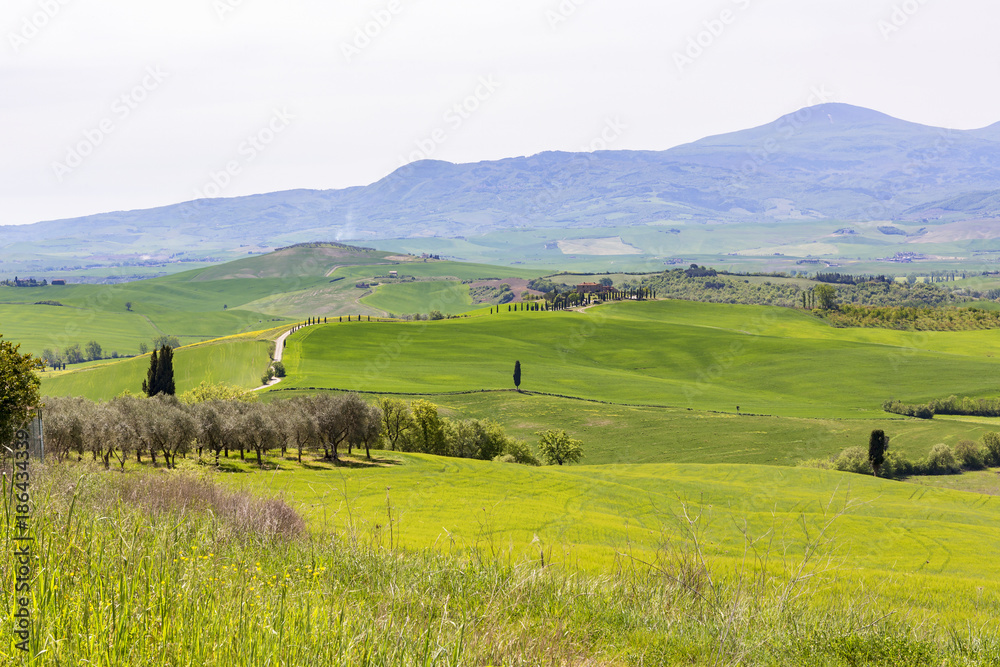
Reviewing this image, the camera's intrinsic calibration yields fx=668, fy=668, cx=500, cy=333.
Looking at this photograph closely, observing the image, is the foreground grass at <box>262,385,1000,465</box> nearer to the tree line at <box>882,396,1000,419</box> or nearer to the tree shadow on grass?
the tree line at <box>882,396,1000,419</box>

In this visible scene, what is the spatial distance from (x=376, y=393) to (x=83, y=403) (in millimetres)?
62402

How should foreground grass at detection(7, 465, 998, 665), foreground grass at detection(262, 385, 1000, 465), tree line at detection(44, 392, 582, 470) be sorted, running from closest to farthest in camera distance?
1. foreground grass at detection(7, 465, 998, 665)
2. tree line at detection(44, 392, 582, 470)
3. foreground grass at detection(262, 385, 1000, 465)

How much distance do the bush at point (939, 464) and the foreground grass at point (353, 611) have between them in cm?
9649

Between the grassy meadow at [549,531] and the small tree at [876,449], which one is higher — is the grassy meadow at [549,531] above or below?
above

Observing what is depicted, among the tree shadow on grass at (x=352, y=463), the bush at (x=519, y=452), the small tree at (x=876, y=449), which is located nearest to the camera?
the tree shadow on grass at (x=352, y=463)

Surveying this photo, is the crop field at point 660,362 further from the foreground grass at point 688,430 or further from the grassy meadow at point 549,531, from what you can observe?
the foreground grass at point 688,430

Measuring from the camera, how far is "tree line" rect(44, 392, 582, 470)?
51.3 meters

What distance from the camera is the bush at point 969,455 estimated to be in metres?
94.8

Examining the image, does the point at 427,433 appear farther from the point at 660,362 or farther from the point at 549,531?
the point at 660,362

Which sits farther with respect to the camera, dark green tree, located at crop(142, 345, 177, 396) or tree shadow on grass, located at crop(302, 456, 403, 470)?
dark green tree, located at crop(142, 345, 177, 396)

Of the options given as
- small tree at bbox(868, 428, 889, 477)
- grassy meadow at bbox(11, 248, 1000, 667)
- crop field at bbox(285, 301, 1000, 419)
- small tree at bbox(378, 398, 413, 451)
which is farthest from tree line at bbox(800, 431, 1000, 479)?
small tree at bbox(378, 398, 413, 451)

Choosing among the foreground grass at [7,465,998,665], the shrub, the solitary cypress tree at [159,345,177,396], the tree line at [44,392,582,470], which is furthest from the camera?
the solitary cypress tree at [159,345,177,396]

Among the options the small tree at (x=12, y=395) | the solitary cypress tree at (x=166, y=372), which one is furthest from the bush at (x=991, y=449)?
the solitary cypress tree at (x=166, y=372)

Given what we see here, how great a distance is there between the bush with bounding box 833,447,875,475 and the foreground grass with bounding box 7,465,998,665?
285 feet
